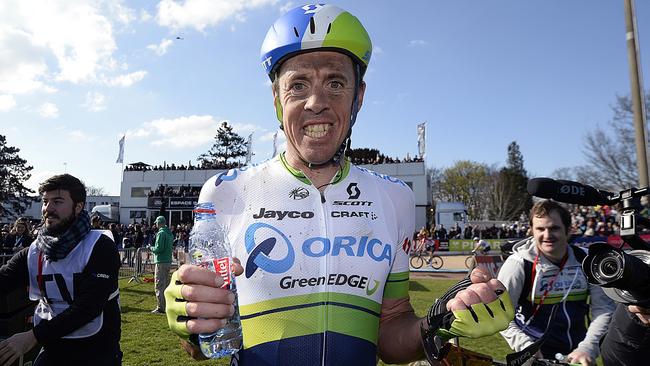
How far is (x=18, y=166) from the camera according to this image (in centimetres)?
5538

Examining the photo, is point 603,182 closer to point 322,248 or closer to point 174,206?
point 322,248

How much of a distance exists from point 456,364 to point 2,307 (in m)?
4.97

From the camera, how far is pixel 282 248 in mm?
2143

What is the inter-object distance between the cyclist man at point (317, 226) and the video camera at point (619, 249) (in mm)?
734

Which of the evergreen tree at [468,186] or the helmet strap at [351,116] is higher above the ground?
the evergreen tree at [468,186]

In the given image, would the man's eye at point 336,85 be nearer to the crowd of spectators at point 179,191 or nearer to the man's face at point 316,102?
the man's face at point 316,102

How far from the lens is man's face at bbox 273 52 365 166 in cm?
224

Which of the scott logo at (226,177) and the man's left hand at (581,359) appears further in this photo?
the man's left hand at (581,359)

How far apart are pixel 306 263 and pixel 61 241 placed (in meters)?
2.98

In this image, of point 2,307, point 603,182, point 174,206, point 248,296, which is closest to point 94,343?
point 2,307

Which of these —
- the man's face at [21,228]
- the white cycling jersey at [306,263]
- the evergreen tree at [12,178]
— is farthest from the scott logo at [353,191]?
the evergreen tree at [12,178]

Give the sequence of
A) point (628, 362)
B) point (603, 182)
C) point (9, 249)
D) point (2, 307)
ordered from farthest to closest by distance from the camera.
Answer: point (603, 182)
point (9, 249)
point (2, 307)
point (628, 362)

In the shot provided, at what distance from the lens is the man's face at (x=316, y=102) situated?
2.24 metres

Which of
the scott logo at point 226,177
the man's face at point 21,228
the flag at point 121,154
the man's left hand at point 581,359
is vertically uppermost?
the flag at point 121,154
